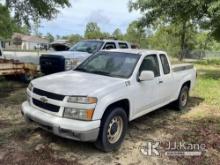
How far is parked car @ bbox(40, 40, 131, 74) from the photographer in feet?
36.9

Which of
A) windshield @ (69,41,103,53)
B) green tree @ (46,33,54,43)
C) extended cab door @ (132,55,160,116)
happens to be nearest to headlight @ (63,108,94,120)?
extended cab door @ (132,55,160,116)

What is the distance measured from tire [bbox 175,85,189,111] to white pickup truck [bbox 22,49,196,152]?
1.19m

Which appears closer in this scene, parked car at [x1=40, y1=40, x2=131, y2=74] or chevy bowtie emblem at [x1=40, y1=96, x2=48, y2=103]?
chevy bowtie emblem at [x1=40, y1=96, x2=48, y2=103]

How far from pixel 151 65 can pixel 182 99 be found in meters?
2.32

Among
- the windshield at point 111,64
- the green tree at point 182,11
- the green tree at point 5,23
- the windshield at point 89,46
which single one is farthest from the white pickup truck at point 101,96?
the green tree at point 5,23

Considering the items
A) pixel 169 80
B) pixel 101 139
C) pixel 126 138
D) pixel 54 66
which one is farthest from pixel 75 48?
pixel 101 139

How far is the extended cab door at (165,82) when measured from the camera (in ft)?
22.8

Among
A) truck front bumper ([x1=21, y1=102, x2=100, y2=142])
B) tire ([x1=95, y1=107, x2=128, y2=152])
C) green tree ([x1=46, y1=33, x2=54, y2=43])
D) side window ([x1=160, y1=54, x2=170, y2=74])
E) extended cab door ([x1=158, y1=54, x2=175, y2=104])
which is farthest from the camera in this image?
green tree ([x1=46, y1=33, x2=54, y2=43])

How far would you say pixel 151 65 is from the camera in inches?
266

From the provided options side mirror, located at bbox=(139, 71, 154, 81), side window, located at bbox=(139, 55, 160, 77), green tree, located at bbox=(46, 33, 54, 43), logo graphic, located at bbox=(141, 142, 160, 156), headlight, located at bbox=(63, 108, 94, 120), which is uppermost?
green tree, located at bbox=(46, 33, 54, 43)

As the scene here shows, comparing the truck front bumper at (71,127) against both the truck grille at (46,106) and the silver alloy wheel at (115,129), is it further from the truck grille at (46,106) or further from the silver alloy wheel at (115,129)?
the silver alloy wheel at (115,129)

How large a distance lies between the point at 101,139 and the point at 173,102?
381cm

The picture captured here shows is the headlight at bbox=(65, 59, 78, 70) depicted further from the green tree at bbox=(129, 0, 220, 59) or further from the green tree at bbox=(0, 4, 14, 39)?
the green tree at bbox=(0, 4, 14, 39)

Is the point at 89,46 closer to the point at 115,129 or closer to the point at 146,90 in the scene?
the point at 146,90
